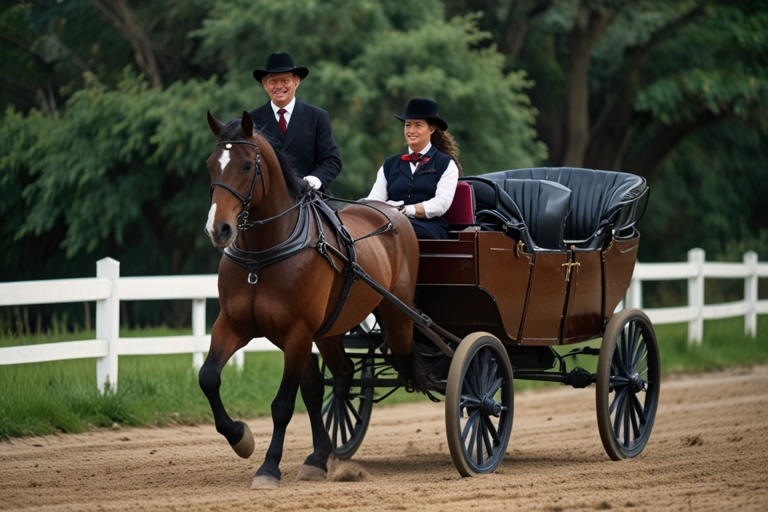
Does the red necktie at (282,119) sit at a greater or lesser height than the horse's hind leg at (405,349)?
greater

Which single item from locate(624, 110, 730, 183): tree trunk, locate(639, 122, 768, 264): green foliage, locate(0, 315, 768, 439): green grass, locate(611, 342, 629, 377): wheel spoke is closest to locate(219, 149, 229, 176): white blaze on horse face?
locate(0, 315, 768, 439): green grass

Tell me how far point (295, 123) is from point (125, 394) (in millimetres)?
3285

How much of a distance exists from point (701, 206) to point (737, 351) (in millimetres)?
11490

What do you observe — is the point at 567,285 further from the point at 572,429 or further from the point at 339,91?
the point at 339,91

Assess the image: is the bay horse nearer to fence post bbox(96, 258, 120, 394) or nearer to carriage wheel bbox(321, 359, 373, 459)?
carriage wheel bbox(321, 359, 373, 459)

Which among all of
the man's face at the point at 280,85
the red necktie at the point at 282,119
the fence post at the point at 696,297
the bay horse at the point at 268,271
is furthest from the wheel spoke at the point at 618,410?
the fence post at the point at 696,297

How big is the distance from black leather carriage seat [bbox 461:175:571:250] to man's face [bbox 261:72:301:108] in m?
1.40

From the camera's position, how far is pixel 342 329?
6.24 meters

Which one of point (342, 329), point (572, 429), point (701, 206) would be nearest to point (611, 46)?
point (701, 206)

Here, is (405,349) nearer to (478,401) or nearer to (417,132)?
(478,401)

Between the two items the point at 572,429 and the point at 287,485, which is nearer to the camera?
the point at 287,485

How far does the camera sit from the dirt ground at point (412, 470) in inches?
207

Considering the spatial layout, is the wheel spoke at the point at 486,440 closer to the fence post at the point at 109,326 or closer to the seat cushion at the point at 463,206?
the seat cushion at the point at 463,206

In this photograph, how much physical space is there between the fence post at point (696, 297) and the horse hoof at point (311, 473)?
338 inches
